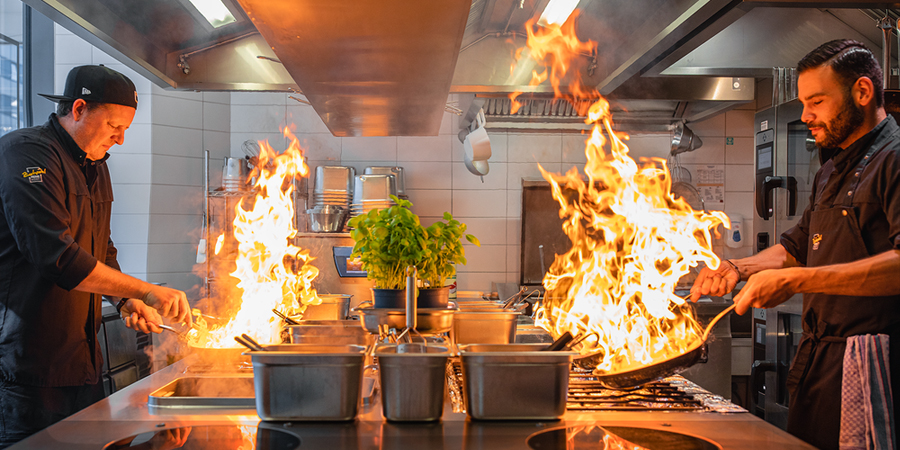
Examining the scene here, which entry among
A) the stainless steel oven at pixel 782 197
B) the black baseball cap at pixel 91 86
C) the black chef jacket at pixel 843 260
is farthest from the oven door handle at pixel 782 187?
the black baseball cap at pixel 91 86

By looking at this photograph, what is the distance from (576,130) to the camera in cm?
533

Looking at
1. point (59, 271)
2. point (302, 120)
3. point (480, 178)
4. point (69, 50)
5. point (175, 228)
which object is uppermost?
point (69, 50)

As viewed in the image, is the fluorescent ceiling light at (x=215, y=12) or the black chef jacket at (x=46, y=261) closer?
the black chef jacket at (x=46, y=261)

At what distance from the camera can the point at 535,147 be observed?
17.6ft

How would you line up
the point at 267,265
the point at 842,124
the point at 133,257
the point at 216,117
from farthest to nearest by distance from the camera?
the point at 216,117 < the point at 133,257 < the point at 267,265 < the point at 842,124

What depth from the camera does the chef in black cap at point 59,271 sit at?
1775mm

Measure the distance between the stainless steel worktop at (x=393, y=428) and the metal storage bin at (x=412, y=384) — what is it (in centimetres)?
3

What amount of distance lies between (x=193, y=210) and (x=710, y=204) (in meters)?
4.76

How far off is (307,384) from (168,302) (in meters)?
0.85

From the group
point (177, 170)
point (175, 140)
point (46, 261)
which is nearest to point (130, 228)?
point (177, 170)

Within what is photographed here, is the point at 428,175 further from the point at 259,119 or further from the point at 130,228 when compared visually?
the point at 130,228

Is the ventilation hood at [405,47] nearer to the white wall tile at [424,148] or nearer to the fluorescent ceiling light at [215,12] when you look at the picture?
the fluorescent ceiling light at [215,12]

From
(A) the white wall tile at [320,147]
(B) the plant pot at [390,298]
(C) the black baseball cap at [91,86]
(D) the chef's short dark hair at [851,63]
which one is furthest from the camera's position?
(A) the white wall tile at [320,147]

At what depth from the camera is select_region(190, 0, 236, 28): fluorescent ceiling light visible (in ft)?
7.18
